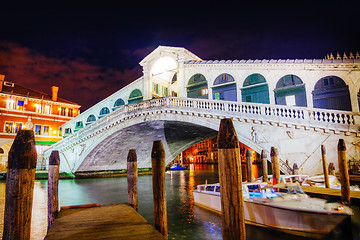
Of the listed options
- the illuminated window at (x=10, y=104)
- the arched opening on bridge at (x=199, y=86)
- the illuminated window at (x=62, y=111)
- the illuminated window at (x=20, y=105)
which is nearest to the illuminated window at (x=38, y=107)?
the illuminated window at (x=20, y=105)

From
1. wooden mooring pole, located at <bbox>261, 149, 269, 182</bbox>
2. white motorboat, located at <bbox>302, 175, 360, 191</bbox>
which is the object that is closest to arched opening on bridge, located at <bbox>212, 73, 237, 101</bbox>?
wooden mooring pole, located at <bbox>261, 149, 269, 182</bbox>

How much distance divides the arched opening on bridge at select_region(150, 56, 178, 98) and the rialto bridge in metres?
0.09

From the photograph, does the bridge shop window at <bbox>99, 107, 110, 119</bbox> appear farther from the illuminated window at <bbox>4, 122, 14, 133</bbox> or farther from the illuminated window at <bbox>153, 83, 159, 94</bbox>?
the illuminated window at <bbox>4, 122, 14, 133</bbox>

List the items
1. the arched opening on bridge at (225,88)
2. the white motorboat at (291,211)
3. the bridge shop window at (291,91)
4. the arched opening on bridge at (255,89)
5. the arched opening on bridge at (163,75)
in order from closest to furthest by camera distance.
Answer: the white motorboat at (291,211) < the bridge shop window at (291,91) < the arched opening on bridge at (255,89) < the arched opening on bridge at (225,88) < the arched opening on bridge at (163,75)

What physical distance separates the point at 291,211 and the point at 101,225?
172 inches

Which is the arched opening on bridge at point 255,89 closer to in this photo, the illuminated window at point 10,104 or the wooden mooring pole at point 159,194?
the wooden mooring pole at point 159,194

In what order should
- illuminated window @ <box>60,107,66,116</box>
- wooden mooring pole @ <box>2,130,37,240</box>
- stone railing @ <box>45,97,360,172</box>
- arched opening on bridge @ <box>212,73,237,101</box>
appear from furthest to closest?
Answer: illuminated window @ <box>60,107,66,116</box> → arched opening on bridge @ <box>212,73,237,101</box> → stone railing @ <box>45,97,360,172</box> → wooden mooring pole @ <box>2,130,37,240</box>

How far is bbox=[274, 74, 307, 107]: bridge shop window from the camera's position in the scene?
13391 mm

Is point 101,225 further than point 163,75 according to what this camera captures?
No

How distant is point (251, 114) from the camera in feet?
37.3

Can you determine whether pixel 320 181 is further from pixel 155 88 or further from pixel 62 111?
pixel 62 111

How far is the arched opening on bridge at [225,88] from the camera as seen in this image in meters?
15.0

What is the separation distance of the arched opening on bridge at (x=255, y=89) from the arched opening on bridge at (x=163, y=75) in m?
5.63

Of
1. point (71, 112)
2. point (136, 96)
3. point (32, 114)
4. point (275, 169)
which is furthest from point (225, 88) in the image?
point (71, 112)
